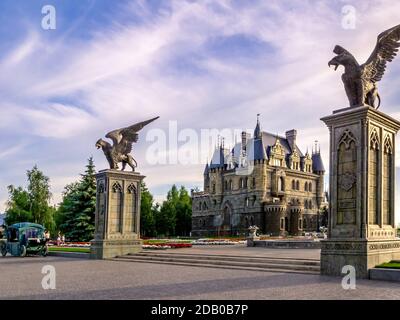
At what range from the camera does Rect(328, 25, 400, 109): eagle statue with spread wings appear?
13.8 metres

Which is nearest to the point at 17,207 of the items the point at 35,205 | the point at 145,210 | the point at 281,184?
the point at 35,205

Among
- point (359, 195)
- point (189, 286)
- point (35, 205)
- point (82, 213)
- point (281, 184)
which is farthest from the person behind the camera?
point (281, 184)

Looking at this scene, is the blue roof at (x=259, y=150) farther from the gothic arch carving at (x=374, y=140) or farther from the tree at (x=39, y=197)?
the gothic arch carving at (x=374, y=140)

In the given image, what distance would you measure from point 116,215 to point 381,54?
46.4 feet

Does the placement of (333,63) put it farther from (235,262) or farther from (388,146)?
(235,262)

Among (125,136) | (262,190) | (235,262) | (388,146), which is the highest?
(125,136)

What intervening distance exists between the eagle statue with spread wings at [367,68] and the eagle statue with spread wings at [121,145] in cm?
1028

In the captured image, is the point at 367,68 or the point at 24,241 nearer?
the point at 367,68

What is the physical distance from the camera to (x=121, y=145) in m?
22.5

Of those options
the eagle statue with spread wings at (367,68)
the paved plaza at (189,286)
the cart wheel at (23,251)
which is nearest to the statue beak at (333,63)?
the eagle statue with spread wings at (367,68)

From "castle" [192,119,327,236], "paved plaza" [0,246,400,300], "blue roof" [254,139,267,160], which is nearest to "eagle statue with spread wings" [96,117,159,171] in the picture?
"paved plaza" [0,246,400,300]

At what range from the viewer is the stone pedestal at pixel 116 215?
2172 centimetres

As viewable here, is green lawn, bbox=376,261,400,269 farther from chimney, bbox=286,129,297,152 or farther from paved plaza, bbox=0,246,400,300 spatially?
chimney, bbox=286,129,297,152

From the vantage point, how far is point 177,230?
93688 mm
